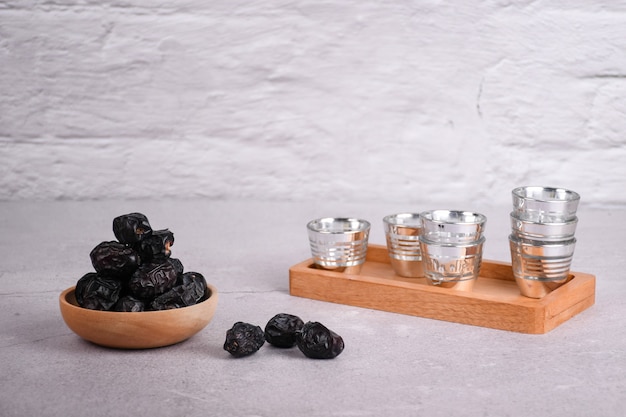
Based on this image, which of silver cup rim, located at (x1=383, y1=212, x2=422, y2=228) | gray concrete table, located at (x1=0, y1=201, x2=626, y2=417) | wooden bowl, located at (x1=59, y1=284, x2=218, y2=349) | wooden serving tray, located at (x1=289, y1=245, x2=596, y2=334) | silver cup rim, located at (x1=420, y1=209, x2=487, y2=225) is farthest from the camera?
silver cup rim, located at (x1=383, y1=212, x2=422, y2=228)

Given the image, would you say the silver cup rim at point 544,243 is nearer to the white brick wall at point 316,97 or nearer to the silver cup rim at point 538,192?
the silver cup rim at point 538,192

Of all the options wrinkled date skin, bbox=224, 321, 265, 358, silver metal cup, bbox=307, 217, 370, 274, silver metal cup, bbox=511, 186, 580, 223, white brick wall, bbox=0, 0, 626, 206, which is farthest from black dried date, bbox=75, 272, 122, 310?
white brick wall, bbox=0, 0, 626, 206

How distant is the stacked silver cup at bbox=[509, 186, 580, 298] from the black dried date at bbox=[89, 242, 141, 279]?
1.93ft

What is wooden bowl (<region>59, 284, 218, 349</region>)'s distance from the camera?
121cm

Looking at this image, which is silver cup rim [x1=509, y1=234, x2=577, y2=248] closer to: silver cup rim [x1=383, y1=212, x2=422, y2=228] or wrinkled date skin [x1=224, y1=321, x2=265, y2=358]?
silver cup rim [x1=383, y1=212, x2=422, y2=228]

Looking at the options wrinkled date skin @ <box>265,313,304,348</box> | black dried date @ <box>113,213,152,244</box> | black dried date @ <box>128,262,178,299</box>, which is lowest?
wrinkled date skin @ <box>265,313,304,348</box>

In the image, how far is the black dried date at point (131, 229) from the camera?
4.12 ft

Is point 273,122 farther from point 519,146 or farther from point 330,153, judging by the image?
point 519,146

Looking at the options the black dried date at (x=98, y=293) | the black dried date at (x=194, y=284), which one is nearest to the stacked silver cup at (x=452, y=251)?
the black dried date at (x=194, y=284)

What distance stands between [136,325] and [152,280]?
0.21 ft

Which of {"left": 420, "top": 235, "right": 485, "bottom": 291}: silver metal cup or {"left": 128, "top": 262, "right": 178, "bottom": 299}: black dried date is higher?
{"left": 128, "top": 262, "right": 178, "bottom": 299}: black dried date

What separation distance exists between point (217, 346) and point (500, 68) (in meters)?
1.38

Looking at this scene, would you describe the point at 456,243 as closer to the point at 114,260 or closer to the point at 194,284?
the point at 194,284

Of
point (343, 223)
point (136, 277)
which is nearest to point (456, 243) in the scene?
point (343, 223)
